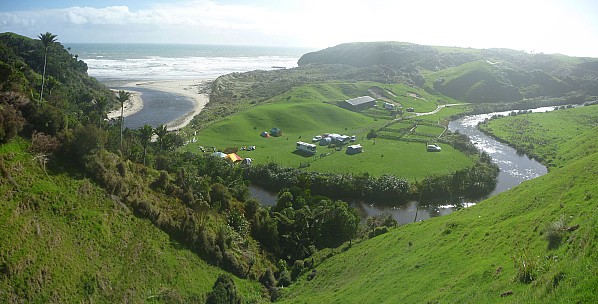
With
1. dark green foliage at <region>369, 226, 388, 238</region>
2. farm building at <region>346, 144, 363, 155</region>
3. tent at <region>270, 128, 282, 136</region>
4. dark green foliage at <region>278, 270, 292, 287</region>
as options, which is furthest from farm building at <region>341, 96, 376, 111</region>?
dark green foliage at <region>278, 270, 292, 287</region>

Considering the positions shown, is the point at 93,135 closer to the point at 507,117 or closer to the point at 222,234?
the point at 222,234

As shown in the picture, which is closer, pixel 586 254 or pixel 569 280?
pixel 569 280

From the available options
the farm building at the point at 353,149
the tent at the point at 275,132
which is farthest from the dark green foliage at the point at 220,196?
the tent at the point at 275,132

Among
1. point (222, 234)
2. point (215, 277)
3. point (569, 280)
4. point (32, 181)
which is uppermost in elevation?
point (569, 280)

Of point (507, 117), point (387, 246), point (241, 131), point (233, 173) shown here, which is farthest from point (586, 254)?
point (507, 117)

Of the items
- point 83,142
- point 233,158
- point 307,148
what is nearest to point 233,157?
point 233,158

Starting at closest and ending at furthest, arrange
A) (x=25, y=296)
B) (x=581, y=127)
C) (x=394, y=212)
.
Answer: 1. (x=25, y=296)
2. (x=394, y=212)
3. (x=581, y=127)
